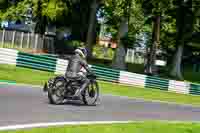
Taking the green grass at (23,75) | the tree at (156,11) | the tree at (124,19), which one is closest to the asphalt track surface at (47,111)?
the green grass at (23,75)

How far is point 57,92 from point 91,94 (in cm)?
161

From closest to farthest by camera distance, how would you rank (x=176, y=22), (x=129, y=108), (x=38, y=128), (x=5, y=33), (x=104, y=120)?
(x=38, y=128), (x=104, y=120), (x=129, y=108), (x=176, y=22), (x=5, y=33)

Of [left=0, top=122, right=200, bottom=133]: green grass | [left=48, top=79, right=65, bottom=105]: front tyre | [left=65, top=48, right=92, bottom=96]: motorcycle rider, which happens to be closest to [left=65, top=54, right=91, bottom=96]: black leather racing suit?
[left=65, top=48, right=92, bottom=96]: motorcycle rider

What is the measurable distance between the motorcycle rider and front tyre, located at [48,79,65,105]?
347 millimetres

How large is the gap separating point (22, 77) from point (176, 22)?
23.9 meters

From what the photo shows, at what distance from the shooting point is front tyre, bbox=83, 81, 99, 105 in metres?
16.6

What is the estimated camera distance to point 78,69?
15930 millimetres

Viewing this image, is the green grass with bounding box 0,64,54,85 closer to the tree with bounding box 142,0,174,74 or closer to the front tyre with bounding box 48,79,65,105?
the front tyre with bounding box 48,79,65,105

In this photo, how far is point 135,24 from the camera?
37.9m

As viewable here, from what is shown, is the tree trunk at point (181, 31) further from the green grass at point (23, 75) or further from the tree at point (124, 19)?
the green grass at point (23, 75)

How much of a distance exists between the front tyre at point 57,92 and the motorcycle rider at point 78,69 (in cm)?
35

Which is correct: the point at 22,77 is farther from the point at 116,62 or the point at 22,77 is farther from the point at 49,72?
the point at 116,62

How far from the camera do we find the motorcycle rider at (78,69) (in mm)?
15836

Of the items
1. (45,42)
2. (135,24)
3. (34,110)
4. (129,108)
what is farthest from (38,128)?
(45,42)
